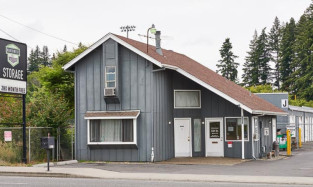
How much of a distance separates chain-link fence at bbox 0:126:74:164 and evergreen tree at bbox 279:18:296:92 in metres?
60.9

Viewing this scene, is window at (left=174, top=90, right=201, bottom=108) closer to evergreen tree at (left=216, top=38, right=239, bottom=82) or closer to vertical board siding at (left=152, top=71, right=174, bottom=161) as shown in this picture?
vertical board siding at (left=152, top=71, right=174, bottom=161)

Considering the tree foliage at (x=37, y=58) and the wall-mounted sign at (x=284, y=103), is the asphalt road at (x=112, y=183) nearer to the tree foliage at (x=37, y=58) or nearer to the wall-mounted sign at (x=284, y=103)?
the wall-mounted sign at (x=284, y=103)

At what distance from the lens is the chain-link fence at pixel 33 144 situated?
88.5ft

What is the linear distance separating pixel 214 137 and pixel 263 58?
64.9 m

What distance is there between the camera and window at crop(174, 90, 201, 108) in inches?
1206

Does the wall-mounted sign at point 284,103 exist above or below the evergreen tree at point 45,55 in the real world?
below

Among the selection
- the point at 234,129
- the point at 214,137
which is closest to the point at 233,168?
the point at 234,129

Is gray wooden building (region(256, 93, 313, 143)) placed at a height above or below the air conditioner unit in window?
below

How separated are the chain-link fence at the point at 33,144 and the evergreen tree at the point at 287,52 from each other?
200 feet

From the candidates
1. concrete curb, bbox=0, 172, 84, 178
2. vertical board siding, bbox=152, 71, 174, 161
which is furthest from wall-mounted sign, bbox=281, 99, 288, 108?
concrete curb, bbox=0, 172, 84, 178

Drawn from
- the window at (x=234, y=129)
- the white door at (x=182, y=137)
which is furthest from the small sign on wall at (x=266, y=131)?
the white door at (x=182, y=137)

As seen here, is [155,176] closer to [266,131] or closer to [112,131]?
[112,131]

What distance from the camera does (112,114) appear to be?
1132 inches

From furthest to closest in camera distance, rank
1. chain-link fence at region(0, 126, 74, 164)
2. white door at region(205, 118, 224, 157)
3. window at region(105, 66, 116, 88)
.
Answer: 1. white door at region(205, 118, 224, 157)
2. window at region(105, 66, 116, 88)
3. chain-link fence at region(0, 126, 74, 164)
